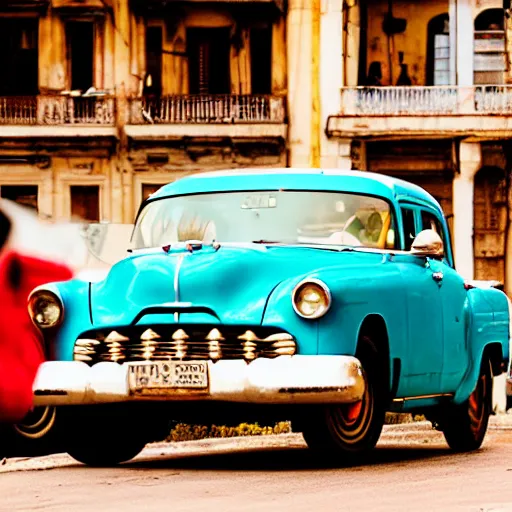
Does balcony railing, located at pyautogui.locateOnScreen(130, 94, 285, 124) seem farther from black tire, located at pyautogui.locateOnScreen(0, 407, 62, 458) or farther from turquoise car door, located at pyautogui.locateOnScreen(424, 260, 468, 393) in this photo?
black tire, located at pyautogui.locateOnScreen(0, 407, 62, 458)

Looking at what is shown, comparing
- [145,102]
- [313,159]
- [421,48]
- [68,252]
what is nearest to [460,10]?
[421,48]

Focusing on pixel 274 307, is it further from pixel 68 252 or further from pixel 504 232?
pixel 504 232

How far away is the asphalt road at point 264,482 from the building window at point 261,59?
994 inches

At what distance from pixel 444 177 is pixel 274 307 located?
27796 millimetres

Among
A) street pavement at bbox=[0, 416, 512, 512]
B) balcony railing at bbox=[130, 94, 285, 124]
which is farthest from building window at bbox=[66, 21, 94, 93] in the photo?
street pavement at bbox=[0, 416, 512, 512]

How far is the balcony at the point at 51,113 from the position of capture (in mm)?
36938

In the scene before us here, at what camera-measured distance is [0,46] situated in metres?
38.1

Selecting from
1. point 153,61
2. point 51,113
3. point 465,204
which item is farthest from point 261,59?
point 465,204

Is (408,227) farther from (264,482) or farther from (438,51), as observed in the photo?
(438,51)

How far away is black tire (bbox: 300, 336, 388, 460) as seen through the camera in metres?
10.5

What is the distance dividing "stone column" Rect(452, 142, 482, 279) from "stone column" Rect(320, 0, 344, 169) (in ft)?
7.61

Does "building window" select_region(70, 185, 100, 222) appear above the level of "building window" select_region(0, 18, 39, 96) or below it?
below

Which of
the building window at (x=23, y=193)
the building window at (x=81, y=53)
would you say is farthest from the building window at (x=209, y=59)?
the building window at (x=23, y=193)

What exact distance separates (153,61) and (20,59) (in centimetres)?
275
